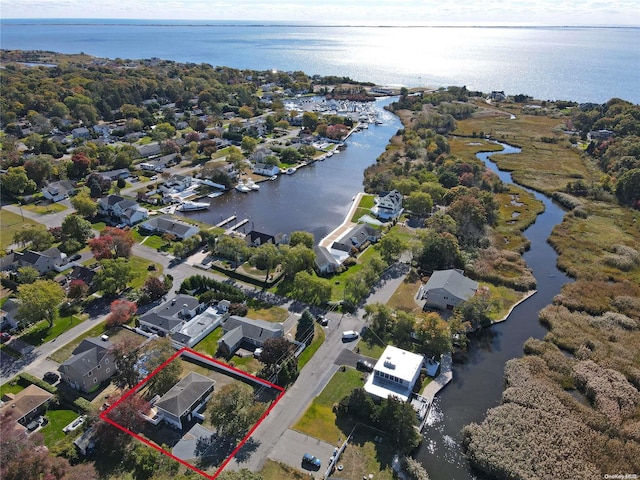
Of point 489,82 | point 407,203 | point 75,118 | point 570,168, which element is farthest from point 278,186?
point 489,82

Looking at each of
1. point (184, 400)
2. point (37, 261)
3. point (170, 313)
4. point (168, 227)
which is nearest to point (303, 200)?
point (168, 227)

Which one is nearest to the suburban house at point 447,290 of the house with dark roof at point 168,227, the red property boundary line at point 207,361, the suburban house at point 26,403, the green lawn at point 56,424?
the red property boundary line at point 207,361

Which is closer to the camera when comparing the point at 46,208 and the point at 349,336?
the point at 349,336

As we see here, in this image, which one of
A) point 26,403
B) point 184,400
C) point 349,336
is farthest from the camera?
point 349,336

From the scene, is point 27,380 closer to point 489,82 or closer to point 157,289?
point 157,289

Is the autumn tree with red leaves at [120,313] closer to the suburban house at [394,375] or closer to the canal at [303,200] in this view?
the suburban house at [394,375]

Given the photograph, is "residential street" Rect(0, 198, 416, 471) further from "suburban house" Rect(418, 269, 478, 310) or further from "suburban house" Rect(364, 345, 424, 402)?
"suburban house" Rect(418, 269, 478, 310)

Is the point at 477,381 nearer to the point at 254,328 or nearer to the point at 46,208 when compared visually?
the point at 254,328
